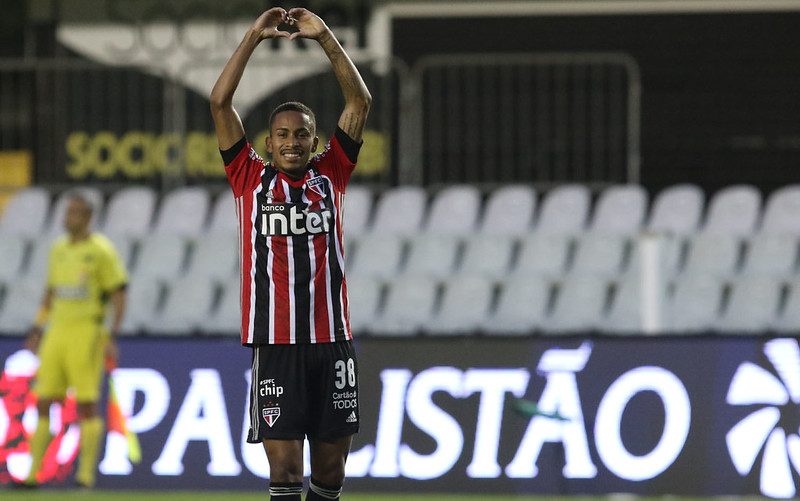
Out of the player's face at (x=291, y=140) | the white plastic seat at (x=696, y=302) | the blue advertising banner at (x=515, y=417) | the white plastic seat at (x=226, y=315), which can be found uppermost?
the player's face at (x=291, y=140)

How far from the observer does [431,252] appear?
11.7m

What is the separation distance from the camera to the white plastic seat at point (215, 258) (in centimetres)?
1180

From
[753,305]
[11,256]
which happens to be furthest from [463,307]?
[11,256]

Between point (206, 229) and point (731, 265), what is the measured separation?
4264 millimetres

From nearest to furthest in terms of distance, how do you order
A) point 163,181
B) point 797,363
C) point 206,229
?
point 797,363 < point 206,229 < point 163,181

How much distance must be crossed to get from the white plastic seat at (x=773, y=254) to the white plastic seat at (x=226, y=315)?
146 inches

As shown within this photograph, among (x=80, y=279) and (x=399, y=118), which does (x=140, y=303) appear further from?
(x=399, y=118)

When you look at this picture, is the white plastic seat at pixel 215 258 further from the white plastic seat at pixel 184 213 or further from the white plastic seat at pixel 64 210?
the white plastic seat at pixel 64 210

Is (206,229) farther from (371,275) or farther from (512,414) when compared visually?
(512,414)

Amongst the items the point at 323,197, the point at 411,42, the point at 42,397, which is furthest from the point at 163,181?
the point at 323,197

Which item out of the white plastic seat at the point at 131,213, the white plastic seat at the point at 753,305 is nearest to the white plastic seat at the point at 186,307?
the white plastic seat at the point at 131,213

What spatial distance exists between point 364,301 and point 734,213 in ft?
9.79

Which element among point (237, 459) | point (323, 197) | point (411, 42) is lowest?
point (237, 459)

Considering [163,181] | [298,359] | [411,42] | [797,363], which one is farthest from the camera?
[411,42]
